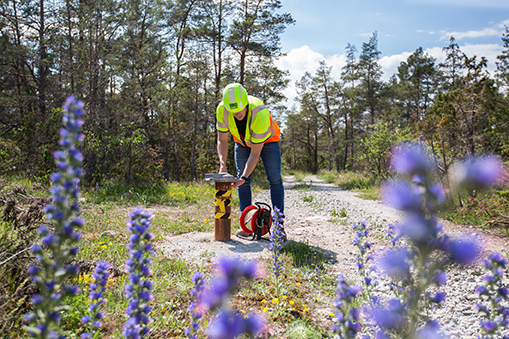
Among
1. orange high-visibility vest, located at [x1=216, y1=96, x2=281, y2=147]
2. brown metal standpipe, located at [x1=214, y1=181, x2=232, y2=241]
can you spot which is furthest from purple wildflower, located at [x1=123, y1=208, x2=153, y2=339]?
orange high-visibility vest, located at [x1=216, y1=96, x2=281, y2=147]

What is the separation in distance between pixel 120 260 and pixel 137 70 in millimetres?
9286

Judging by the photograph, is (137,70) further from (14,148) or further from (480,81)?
(480,81)

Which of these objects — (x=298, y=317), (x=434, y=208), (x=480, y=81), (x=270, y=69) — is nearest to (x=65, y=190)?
(x=434, y=208)

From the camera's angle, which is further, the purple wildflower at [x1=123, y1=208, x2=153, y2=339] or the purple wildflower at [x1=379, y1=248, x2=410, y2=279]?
the purple wildflower at [x1=123, y1=208, x2=153, y2=339]

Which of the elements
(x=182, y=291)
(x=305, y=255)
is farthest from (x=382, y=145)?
(x=182, y=291)

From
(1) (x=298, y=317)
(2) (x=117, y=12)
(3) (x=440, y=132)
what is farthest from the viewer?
(2) (x=117, y=12)

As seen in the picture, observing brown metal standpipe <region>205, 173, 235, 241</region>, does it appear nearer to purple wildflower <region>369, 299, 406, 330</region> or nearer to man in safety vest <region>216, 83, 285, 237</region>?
man in safety vest <region>216, 83, 285, 237</region>

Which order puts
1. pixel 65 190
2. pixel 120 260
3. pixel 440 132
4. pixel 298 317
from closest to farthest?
pixel 65 190 < pixel 298 317 < pixel 120 260 < pixel 440 132

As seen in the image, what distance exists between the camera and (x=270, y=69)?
1716 centimetres

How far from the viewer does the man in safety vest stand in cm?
355

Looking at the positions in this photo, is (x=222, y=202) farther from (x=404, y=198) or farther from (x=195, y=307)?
(x=404, y=198)

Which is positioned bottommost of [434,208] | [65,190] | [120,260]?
[120,260]

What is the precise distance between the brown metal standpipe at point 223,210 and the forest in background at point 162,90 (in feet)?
8.02

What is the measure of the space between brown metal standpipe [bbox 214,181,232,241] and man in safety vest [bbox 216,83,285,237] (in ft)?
0.46
